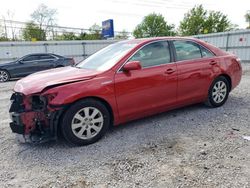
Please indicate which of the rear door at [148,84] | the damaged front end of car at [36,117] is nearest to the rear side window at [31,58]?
the damaged front end of car at [36,117]

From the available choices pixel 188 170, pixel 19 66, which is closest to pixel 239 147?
pixel 188 170

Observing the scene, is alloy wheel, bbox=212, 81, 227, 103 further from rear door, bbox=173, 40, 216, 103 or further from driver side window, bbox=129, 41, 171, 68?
driver side window, bbox=129, 41, 171, 68

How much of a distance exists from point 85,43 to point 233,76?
15.0 meters

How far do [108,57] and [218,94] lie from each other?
2.49 meters

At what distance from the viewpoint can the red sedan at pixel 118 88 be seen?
9.66 ft

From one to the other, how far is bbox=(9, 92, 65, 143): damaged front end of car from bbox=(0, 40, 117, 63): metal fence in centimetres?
1413

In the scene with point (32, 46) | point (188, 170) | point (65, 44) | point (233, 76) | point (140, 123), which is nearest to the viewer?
point (188, 170)

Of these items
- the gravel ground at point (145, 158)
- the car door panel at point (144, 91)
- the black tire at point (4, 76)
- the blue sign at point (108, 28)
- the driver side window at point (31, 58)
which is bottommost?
the gravel ground at point (145, 158)

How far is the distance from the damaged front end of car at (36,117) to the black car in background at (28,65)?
8.66 metres

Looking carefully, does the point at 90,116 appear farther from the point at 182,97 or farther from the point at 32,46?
the point at 32,46

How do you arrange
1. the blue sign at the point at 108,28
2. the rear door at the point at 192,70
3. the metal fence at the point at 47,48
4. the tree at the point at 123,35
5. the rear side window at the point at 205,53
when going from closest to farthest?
the rear door at the point at 192,70, the rear side window at the point at 205,53, the metal fence at the point at 47,48, the blue sign at the point at 108,28, the tree at the point at 123,35

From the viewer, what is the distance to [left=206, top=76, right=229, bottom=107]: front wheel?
14.4ft

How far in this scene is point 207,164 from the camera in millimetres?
2562

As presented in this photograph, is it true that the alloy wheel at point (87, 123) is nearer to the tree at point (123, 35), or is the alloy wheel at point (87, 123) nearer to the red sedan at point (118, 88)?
the red sedan at point (118, 88)
